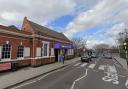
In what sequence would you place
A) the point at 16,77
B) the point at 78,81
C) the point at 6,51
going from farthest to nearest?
the point at 6,51 < the point at 16,77 < the point at 78,81

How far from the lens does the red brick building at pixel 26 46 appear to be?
19.1 m

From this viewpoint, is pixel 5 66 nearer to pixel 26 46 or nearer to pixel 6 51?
pixel 6 51

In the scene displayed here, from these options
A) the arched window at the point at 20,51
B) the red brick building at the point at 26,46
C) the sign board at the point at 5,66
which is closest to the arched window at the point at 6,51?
the red brick building at the point at 26,46

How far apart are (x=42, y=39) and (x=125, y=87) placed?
16473 mm

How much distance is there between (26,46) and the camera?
23250 mm

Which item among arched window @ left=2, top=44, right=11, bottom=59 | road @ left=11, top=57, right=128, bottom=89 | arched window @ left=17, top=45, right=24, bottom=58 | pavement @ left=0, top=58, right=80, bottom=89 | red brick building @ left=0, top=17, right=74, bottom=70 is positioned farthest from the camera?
arched window @ left=17, top=45, right=24, bottom=58

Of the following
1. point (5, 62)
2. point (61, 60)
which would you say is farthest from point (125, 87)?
point (61, 60)

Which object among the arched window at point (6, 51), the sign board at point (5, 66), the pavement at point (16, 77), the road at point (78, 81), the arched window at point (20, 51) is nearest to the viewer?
the road at point (78, 81)

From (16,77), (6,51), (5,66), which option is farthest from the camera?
(6,51)

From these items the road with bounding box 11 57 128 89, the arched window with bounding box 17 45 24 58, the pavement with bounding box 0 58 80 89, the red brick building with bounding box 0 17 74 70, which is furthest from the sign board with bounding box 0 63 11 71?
the road with bounding box 11 57 128 89

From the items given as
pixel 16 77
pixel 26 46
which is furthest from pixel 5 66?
pixel 26 46

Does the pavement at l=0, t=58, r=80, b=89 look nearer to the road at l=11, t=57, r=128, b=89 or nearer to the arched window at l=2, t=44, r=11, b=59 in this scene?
the road at l=11, t=57, r=128, b=89

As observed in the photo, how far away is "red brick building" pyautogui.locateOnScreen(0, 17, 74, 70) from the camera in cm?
1914

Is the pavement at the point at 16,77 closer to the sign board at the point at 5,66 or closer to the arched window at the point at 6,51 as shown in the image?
the sign board at the point at 5,66
